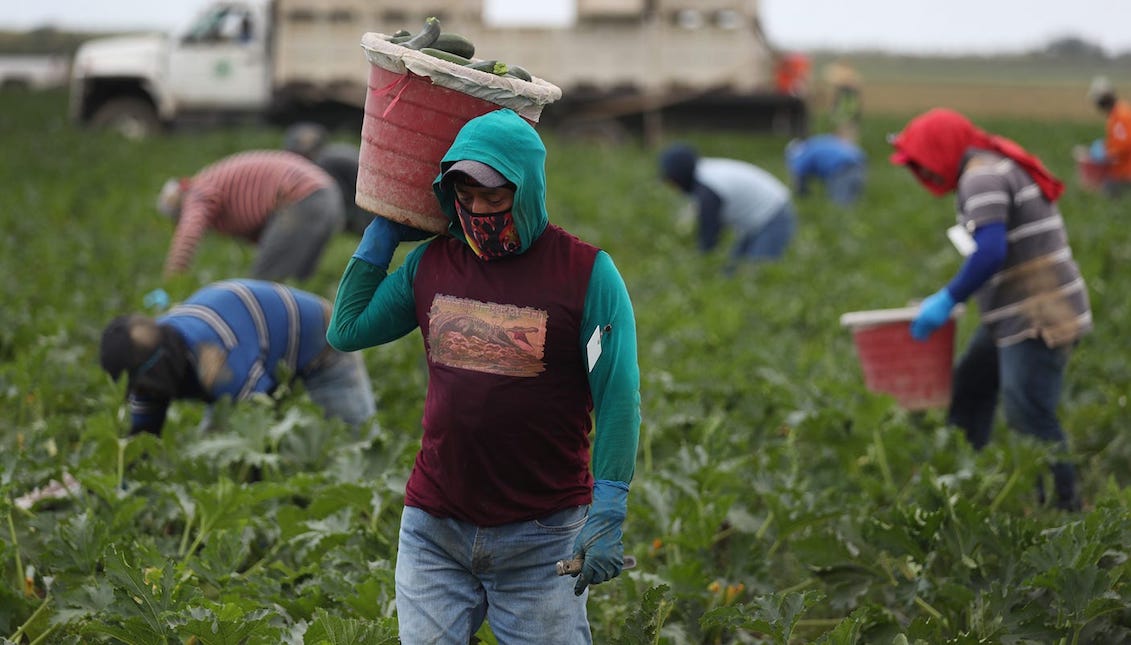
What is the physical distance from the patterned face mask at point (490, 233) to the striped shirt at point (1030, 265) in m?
2.51

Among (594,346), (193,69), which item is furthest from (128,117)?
(594,346)

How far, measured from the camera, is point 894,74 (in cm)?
8231

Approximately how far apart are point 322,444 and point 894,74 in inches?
3230

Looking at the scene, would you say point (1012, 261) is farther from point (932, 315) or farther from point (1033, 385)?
point (1033, 385)

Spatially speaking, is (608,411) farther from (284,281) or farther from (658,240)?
(658,240)

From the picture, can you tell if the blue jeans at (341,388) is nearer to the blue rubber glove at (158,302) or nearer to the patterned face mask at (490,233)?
the blue rubber glove at (158,302)

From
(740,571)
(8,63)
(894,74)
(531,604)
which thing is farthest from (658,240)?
(894,74)

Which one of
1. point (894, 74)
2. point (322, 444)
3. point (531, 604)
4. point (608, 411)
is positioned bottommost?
point (894, 74)

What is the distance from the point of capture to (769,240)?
419 inches

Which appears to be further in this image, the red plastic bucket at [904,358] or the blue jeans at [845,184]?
the blue jeans at [845,184]

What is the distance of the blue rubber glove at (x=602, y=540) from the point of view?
2686 millimetres

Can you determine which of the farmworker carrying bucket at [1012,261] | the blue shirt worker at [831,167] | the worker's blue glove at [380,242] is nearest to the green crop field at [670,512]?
the farmworker carrying bucket at [1012,261]

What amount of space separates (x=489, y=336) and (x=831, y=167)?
13.3 meters

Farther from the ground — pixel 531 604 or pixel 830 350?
pixel 531 604
